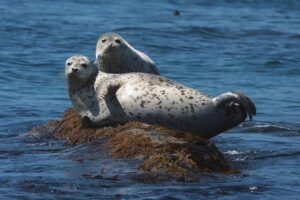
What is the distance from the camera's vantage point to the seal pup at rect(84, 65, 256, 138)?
8.38 meters

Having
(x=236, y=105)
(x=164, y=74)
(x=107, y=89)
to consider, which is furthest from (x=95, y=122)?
(x=164, y=74)

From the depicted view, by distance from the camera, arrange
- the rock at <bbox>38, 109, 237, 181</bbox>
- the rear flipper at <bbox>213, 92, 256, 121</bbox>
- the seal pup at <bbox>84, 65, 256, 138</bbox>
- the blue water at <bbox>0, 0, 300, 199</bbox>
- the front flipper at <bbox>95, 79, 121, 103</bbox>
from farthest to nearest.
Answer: the front flipper at <bbox>95, 79, 121, 103</bbox> → the seal pup at <bbox>84, 65, 256, 138</bbox> → the rear flipper at <bbox>213, 92, 256, 121</bbox> → the rock at <bbox>38, 109, 237, 181</bbox> → the blue water at <bbox>0, 0, 300, 199</bbox>

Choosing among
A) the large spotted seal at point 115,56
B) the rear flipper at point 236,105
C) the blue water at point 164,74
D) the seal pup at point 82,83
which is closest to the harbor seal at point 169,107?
the rear flipper at point 236,105

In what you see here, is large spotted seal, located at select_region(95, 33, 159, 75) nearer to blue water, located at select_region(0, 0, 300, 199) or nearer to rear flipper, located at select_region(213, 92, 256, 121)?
blue water, located at select_region(0, 0, 300, 199)

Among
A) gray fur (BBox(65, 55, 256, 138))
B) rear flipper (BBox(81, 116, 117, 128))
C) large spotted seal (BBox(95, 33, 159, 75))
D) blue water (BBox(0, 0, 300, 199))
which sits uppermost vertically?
Answer: large spotted seal (BBox(95, 33, 159, 75))

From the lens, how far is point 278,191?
709 centimetres

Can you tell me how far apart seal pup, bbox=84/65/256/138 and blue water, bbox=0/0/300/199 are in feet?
1.31

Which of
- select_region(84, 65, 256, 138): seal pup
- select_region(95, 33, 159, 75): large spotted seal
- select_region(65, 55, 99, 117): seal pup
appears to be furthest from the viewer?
select_region(95, 33, 159, 75): large spotted seal

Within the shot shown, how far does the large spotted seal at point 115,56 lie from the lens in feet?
30.3

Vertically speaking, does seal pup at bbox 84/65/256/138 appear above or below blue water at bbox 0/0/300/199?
above

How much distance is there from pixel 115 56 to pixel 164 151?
1911 millimetres

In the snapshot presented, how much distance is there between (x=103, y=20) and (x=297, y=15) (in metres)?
5.49

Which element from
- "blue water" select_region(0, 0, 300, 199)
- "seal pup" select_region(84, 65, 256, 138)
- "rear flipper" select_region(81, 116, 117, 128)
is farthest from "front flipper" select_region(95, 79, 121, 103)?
"blue water" select_region(0, 0, 300, 199)

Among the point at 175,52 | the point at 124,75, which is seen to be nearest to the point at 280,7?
the point at 175,52
